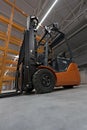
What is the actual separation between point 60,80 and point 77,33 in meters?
3.85

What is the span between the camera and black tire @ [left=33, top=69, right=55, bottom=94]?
3102 millimetres

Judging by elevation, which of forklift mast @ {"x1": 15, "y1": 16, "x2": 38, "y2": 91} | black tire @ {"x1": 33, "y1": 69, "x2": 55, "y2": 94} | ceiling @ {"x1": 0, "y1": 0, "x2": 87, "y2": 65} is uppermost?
ceiling @ {"x1": 0, "y1": 0, "x2": 87, "y2": 65}

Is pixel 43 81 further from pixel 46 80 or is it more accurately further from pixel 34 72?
pixel 34 72

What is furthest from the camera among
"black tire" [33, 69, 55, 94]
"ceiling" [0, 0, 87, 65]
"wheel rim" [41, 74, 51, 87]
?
"ceiling" [0, 0, 87, 65]

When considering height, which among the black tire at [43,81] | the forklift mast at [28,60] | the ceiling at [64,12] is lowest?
the black tire at [43,81]

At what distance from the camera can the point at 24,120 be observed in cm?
112

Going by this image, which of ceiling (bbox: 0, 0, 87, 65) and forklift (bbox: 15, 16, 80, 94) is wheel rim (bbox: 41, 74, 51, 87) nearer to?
forklift (bbox: 15, 16, 80, 94)

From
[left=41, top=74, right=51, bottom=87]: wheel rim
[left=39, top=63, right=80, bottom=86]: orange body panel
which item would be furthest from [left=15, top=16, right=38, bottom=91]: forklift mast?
[left=39, top=63, right=80, bottom=86]: orange body panel

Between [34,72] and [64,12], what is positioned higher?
[64,12]

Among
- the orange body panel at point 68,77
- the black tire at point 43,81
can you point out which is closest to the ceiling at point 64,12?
the orange body panel at point 68,77

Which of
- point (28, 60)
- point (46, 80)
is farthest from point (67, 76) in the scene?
point (28, 60)

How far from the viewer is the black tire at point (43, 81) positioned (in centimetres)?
310

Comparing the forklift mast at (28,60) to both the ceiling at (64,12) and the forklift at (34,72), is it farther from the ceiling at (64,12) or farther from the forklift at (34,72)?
the ceiling at (64,12)

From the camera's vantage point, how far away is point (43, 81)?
3281 mm
